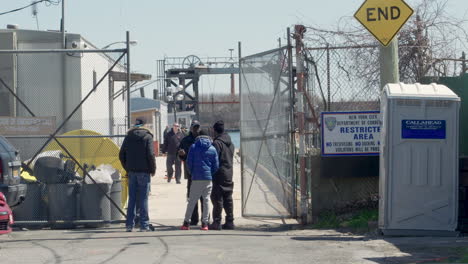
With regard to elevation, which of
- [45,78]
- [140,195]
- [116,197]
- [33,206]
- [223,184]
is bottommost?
[33,206]

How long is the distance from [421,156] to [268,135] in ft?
10.2

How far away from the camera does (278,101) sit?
38.3ft

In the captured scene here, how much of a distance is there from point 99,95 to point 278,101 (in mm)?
8821

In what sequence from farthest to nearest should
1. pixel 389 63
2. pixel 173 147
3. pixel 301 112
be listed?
pixel 173 147 → pixel 301 112 → pixel 389 63

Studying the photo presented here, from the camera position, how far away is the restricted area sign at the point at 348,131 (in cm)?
1105

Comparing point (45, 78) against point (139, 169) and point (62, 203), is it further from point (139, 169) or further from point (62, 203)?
point (139, 169)

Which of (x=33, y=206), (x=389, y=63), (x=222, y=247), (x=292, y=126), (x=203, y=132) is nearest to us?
(x=222, y=247)

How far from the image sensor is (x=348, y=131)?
1109cm

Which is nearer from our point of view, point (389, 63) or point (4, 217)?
point (4, 217)

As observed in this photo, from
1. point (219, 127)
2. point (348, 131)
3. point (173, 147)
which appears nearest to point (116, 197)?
point (219, 127)

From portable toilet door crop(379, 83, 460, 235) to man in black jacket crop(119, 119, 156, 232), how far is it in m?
3.69

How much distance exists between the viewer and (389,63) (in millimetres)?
10609

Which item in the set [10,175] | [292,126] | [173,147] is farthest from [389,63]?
[173,147]

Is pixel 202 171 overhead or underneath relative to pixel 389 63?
underneath
